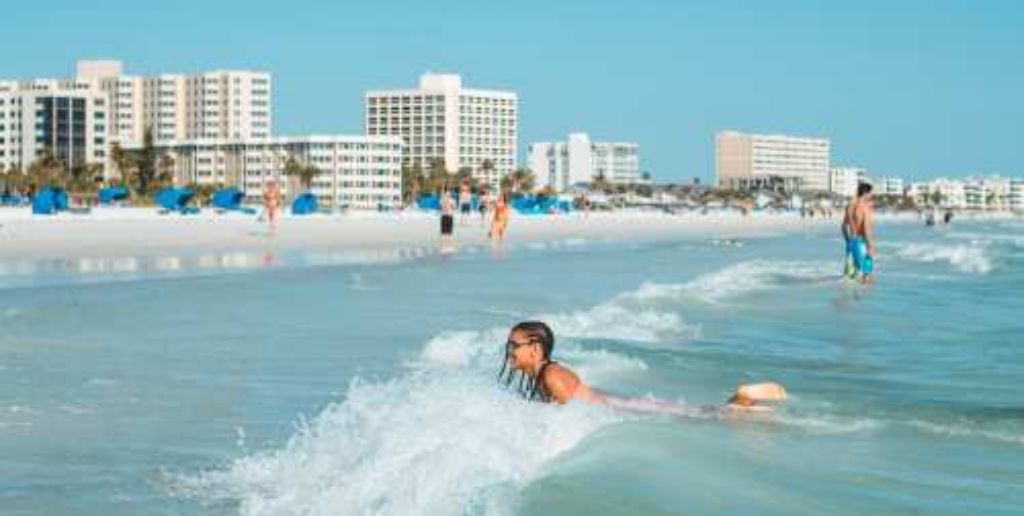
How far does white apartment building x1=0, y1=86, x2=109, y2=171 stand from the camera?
14588 centimetres

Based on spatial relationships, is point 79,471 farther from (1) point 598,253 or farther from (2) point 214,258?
(1) point 598,253

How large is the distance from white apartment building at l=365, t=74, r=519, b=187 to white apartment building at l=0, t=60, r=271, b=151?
16.6 metres

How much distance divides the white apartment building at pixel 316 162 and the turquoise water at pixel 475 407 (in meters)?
122

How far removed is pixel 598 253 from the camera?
3161 cm

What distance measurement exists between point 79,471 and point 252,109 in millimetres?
180756

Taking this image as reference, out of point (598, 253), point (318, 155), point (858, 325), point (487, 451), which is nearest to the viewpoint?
point (487, 451)

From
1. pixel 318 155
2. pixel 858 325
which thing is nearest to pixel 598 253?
pixel 858 325

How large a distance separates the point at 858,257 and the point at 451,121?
158748mm

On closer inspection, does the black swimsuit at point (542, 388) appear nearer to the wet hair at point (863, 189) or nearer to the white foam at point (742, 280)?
the white foam at point (742, 280)

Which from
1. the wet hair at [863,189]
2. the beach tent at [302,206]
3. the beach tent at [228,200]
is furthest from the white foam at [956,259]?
the beach tent at [228,200]

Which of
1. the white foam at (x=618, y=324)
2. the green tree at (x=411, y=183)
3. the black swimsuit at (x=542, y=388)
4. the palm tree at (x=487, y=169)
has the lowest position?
the white foam at (x=618, y=324)

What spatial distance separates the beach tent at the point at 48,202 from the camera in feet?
157

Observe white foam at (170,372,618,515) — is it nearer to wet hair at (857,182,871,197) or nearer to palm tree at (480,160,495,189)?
wet hair at (857,182,871,197)

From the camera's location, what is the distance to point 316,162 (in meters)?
140
